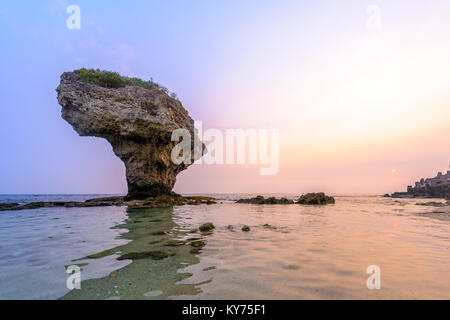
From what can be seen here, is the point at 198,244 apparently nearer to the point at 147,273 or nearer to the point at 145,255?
the point at 145,255

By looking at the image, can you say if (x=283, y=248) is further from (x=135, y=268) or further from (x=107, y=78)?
(x=107, y=78)

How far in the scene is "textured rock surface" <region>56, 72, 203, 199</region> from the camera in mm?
21078

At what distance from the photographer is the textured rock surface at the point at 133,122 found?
21.1m

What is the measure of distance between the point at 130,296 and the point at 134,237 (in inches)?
168

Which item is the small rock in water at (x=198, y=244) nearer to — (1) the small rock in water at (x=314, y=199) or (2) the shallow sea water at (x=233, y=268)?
(2) the shallow sea water at (x=233, y=268)

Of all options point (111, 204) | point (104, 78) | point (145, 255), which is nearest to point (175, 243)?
point (145, 255)

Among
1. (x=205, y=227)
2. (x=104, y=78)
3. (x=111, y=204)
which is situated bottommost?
(x=111, y=204)

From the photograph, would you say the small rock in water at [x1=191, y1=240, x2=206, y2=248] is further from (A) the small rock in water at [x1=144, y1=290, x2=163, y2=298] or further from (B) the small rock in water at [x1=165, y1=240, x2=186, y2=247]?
(A) the small rock in water at [x1=144, y1=290, x2=163, y2=298]

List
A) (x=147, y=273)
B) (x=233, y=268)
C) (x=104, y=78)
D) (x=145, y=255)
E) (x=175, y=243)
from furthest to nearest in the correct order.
→ (x=104, y=78), (x=175, y=243), (x=145, y=255), (x=233, y=268), (x=147, y=273)

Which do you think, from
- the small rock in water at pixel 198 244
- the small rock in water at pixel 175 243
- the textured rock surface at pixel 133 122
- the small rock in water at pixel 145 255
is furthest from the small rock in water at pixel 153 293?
the textured rock surface at pixel 133 122

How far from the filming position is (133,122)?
71.0 feet

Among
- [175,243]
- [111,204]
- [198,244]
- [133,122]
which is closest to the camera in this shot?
[198,244]
